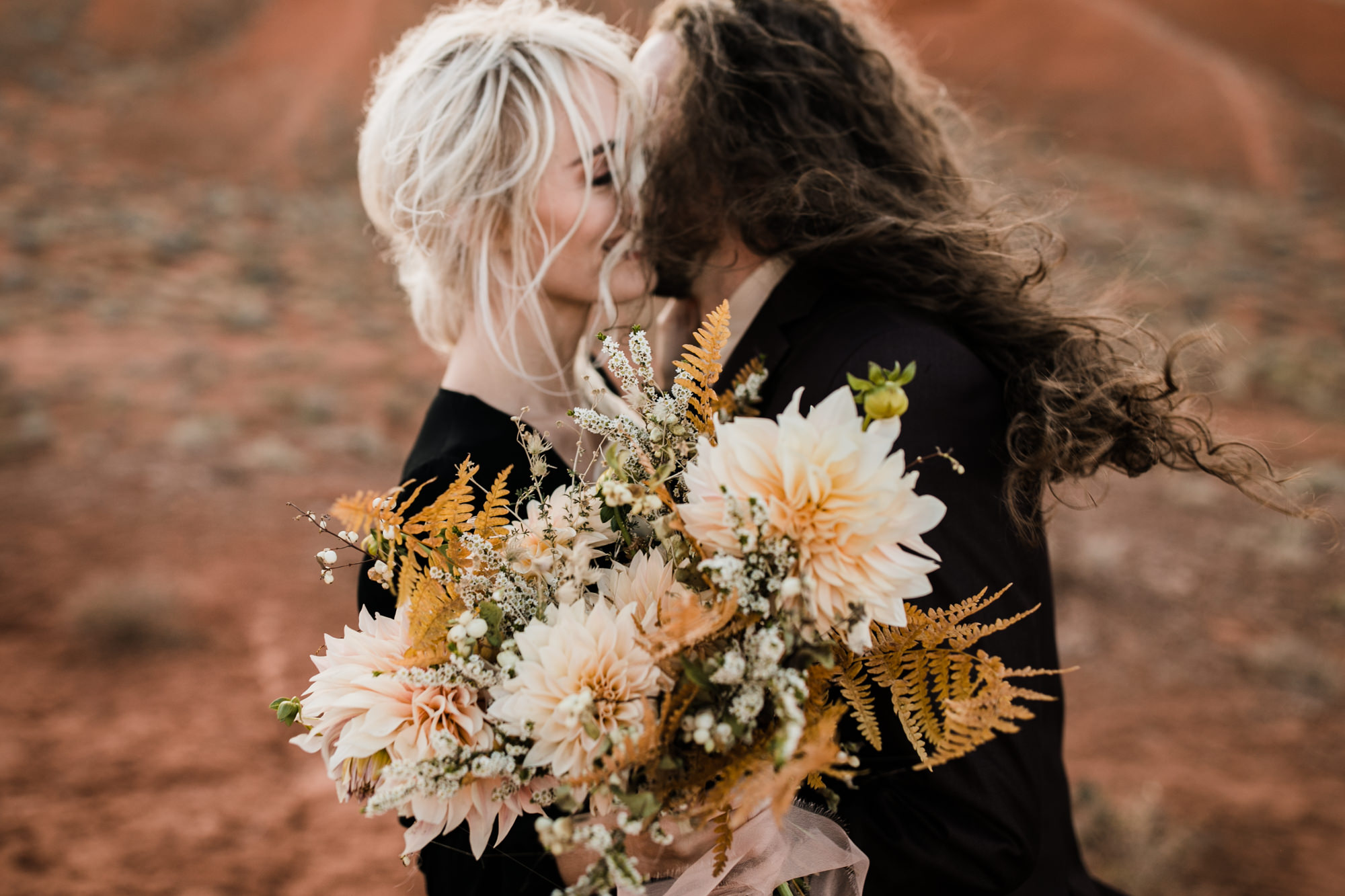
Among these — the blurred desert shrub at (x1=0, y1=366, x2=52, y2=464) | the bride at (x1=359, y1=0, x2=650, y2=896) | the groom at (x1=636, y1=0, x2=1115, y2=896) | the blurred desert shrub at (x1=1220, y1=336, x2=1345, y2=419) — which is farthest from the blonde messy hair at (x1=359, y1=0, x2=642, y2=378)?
the blurred desert shrub at (x1=1220, y1=336, x2=1345, y2=419)

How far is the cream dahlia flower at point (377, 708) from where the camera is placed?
1.26 m

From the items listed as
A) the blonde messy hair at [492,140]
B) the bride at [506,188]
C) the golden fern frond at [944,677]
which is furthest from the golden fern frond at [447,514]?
the blonde messy hair at [492,140]

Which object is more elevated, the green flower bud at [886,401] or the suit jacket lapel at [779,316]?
the suit jacket lapel at [779,316]

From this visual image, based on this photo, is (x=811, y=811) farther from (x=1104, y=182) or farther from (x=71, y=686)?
(x=1104, y=182)

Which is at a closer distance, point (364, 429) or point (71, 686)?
point (71, 686)

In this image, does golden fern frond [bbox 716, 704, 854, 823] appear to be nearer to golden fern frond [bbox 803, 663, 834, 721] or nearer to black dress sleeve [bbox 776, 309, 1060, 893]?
golden fern frond [bbox 803, 663, 834, 721]

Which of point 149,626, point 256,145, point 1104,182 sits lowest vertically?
point 1104,182

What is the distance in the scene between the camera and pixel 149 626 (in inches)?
271

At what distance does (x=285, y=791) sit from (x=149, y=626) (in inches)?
83.1

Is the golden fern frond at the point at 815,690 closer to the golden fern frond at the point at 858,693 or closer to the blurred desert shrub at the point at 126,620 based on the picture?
the golden fern frond at the point at 858,693

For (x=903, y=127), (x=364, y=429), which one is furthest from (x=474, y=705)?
(x=364, y=429)

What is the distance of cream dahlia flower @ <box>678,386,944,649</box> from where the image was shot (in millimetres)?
1132

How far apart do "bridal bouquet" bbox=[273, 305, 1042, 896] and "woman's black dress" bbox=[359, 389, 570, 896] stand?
37 centimetres

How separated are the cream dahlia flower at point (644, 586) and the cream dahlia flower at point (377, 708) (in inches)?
10.3
